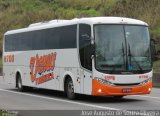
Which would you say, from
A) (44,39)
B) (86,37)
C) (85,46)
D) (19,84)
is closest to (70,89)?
(85,46)

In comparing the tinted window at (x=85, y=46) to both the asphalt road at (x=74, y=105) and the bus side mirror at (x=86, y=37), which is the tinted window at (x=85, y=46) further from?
the asphalt road at (x=74, y=105)

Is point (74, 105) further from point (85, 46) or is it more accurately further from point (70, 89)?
point (70, 89)

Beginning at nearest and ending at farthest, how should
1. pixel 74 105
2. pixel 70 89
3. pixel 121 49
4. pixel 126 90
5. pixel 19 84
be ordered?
pixel 74 105 → pixel 126 90 → pixel 121 49 → pixel 70 89 → pixel 19 84

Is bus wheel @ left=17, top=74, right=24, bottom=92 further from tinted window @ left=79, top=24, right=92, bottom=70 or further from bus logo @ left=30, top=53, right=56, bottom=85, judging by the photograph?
tinted window @ left=79, top=24, right=92, bottom=70

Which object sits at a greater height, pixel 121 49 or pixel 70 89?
pixel 121 49

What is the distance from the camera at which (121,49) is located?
1930 cm

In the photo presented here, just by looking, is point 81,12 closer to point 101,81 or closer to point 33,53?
point 33,53

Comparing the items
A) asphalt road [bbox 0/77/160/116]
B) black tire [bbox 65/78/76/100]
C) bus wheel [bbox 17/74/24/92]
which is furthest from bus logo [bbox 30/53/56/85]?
bus wheel [bbox 17/74/24/92]

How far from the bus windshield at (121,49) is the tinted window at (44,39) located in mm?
1645

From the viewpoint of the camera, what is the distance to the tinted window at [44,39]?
21.2m

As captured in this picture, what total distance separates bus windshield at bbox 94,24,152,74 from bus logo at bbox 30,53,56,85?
12.5 ft

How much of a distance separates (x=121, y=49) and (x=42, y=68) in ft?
18.8

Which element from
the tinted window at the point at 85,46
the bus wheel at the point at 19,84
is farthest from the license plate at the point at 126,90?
the bus wheel at the point at 19,84

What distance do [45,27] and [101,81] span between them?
5.99m
